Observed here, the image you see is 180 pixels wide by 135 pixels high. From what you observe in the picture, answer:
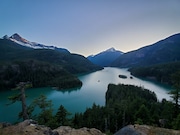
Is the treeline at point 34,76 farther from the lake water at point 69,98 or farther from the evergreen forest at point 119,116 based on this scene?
the evergreen forest at point 119,116

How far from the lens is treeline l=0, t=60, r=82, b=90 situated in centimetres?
10125

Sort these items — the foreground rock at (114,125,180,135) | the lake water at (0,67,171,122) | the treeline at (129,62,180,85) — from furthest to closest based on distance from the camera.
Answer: the treeline at (129,62,180,85) < the lake water at (0,67,171,122) < the foreground rock at (114,125,180,135)

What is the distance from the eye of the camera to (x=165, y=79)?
110938 mm

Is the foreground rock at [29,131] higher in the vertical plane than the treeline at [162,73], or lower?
lower

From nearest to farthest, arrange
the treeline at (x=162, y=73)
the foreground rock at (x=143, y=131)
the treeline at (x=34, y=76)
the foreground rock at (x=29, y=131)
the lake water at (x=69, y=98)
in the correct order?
the foreground rock at (x=143, y=131) < the foreground rock at (x=29, y=131) < the lake water at (x=69, y=98) < the treeline at (x=34, y=76) < the treeline at (x=162, y=73)

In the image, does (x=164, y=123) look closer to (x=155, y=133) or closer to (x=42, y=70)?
(x=155, y=133)

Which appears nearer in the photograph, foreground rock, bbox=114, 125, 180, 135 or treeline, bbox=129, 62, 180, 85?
foreground rock, bbox=114, 125, 180, 135

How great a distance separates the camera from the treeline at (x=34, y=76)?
10125 cm

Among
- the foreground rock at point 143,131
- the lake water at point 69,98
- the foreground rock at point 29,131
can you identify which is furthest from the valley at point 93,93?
the foreground rock at point 143,131

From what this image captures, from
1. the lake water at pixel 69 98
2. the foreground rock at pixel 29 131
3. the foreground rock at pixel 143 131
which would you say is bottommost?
the lake water at pixel 69 98

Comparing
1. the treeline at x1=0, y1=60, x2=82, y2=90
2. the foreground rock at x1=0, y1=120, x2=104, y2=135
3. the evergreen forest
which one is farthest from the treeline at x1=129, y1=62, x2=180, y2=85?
the foreground rock at x1=0, y1=120, x2=104, y2=135

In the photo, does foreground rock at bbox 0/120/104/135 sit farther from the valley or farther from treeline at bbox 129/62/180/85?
treeline at bbox 129/62/180/85

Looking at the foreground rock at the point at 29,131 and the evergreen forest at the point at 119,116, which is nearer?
the foreground rock at the point at 29,131

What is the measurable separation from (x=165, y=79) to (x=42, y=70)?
9895 cm
